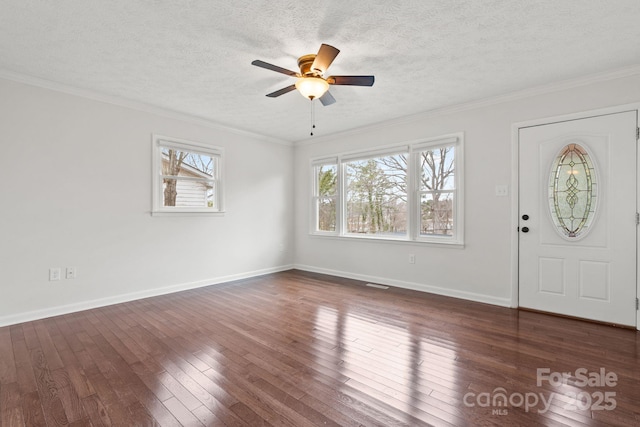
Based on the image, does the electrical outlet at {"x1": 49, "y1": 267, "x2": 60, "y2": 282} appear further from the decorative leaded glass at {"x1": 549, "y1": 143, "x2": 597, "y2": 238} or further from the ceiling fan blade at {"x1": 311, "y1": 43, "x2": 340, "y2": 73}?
the decorative leaded glass at {"x1": 549, "y1": 143, "x2": 597, "y2": 238}

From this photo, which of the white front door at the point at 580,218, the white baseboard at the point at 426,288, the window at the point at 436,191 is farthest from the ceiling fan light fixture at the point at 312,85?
the white baseboard at the point at 426,288

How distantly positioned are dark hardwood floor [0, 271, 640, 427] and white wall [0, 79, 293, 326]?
44cm

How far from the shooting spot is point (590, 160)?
319 centimetres

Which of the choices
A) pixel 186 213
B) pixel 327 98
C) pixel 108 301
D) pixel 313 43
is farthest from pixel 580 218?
pixel 108 301

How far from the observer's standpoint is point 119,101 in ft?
12.5

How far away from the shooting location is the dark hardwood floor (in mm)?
1739

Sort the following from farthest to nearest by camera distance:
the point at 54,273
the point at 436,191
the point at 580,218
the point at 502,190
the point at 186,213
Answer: the point at 186,213 → the point at 436,191 → the point at 502,190 → the point at 54,273 → the point at 580,218

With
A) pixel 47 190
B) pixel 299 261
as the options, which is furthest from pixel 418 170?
pixel 47 190

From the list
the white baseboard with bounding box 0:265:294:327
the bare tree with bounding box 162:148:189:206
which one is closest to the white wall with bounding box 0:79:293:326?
the white baseboard with bounding box 0:265:294:327

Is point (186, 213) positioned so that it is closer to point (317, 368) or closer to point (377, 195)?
point (377, 195)

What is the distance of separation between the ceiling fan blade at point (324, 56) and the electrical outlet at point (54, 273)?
357 cm

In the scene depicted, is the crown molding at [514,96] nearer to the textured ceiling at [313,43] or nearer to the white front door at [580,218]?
the textured ceiling at [313,43]

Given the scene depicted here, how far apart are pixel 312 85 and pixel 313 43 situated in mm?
332

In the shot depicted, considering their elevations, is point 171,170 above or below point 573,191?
above
